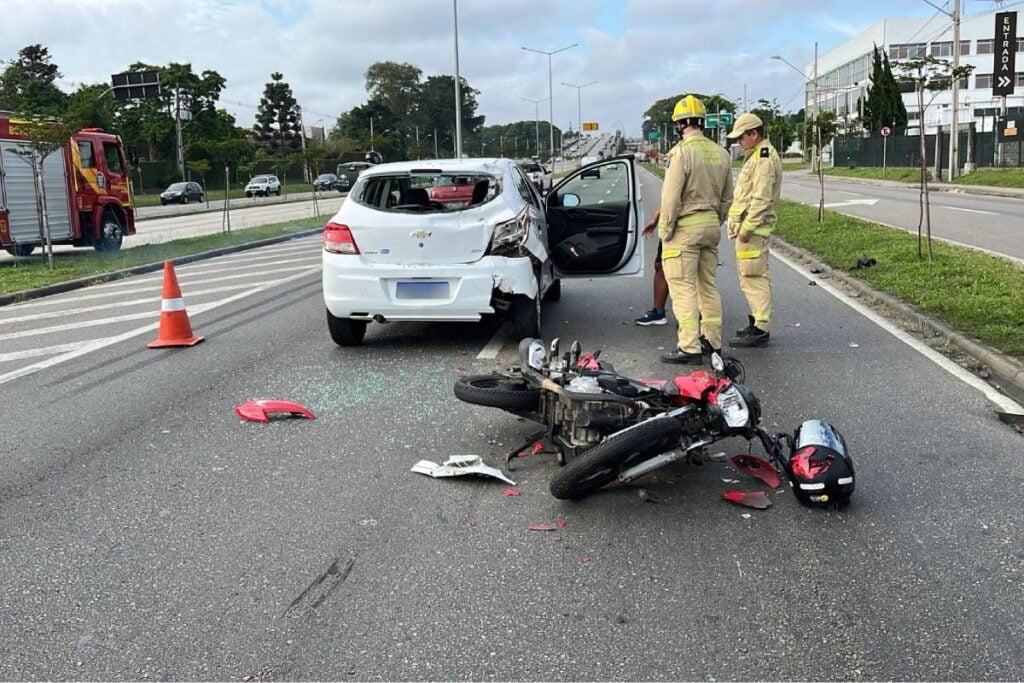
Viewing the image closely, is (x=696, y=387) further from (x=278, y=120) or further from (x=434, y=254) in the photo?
(x=278, y=120)

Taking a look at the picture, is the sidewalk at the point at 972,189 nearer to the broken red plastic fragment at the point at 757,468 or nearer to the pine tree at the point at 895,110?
the pine tree at the point at 895,110

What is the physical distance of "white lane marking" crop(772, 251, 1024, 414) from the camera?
229 inches

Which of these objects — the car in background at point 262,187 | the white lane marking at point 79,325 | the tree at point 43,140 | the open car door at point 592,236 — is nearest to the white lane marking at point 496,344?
the open car door at point 592,236

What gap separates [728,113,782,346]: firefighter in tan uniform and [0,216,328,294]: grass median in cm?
1010

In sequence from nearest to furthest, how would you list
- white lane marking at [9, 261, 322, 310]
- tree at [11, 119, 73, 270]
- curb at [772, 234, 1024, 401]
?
curb at [772, 234, 1024, 401]
white lane marking at [9, 261, 322, 310]
tree at [11, 119, 73, 270]

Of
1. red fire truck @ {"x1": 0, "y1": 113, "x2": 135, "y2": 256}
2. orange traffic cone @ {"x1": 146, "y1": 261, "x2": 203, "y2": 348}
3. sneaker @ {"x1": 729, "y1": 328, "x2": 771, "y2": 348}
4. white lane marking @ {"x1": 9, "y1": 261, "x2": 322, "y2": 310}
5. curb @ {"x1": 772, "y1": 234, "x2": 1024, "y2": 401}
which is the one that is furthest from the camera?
red fire truck @ {"x1": 0, "y1": 113, "x2": 135, "y2": 256}

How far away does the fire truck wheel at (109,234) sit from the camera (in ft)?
64.2

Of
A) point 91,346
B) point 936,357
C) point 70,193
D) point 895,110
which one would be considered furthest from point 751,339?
point 895,110

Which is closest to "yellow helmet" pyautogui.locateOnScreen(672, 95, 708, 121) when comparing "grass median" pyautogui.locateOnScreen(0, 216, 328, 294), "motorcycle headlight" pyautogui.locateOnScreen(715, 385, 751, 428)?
"motorcycle headlight" pyautogui.locateOnScreen(715, 385, 751, 428)

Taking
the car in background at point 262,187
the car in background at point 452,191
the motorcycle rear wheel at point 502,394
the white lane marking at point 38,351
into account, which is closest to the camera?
the motorcycle rear wheel at point 502,394

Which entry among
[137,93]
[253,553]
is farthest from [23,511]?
[137,93]

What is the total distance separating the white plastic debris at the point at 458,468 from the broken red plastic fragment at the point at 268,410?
4.28ft

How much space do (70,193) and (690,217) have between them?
52.0 feet

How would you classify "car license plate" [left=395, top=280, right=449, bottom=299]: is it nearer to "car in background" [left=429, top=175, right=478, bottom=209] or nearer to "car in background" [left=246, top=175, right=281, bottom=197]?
"car in background" [left=429, top=175, right=478, bottom=209]
